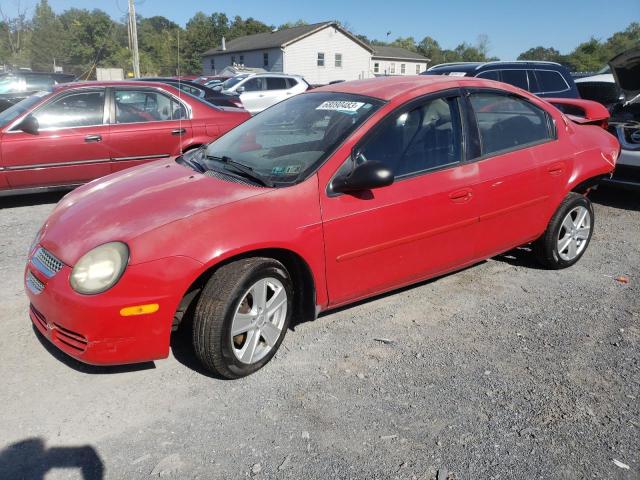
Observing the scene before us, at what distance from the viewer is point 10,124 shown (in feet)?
20.0

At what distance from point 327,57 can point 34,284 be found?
44342mm

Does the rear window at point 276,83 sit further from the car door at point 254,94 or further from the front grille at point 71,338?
the front grille at point 71,338

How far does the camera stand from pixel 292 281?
315 centimetres

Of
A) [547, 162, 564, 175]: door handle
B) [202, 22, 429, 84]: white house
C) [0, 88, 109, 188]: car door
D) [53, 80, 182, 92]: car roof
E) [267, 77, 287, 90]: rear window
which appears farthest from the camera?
[202, 22, 429, 84]: white house

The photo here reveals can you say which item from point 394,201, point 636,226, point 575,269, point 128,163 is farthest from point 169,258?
point 636,226

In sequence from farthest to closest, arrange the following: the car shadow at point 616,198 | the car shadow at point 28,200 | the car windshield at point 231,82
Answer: the car windshield at point 231,82 < the car shadow at point 616,198 < the car shadow at point 28,200

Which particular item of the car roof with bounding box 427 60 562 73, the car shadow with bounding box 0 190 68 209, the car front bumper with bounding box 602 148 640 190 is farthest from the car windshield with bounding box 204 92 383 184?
the car roof with bounding box 427 60 562 73

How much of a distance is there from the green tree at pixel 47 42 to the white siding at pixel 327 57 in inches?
724

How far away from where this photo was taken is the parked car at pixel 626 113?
246 inches

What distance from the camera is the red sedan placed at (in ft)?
8.64

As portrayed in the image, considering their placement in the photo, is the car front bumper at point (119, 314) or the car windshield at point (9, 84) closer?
the car front bumper at point (119, 314)

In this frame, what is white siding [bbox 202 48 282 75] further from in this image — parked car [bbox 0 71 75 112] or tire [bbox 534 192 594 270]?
tire [bbox 534 192 594 270]

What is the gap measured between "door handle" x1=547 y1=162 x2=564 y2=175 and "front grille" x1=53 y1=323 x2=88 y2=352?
3475 mm

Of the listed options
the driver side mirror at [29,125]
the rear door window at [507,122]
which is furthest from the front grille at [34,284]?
the driver side mirror at [29,125]
